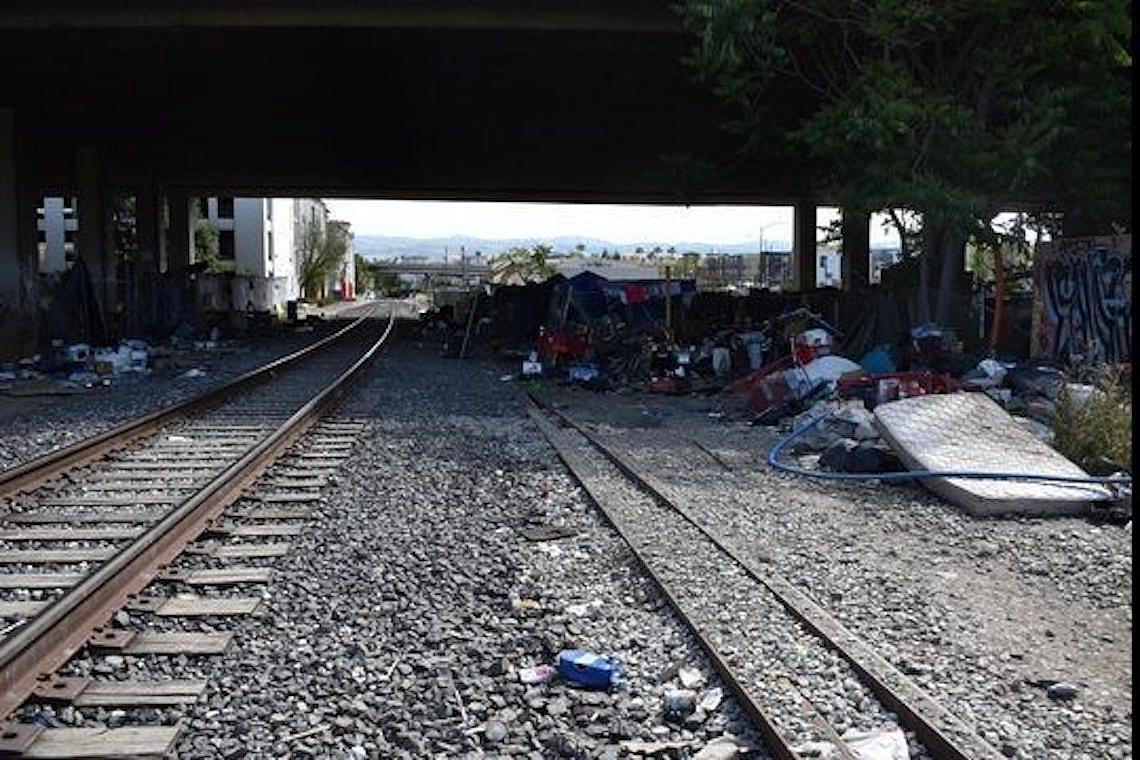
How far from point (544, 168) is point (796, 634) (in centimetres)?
4082

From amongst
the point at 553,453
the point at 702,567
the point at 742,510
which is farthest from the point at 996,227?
the point at 702,567

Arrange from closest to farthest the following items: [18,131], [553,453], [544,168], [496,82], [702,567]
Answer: [702,567], [553,453], [496,82], [18,131], [544,168]

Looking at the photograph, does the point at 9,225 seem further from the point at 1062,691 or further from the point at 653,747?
the point at 1062,691

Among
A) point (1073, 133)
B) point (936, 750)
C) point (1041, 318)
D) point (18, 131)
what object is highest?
point (18, 131)

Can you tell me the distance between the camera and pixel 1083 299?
18.7 metres

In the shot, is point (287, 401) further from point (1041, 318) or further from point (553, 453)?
point (1041, 318)

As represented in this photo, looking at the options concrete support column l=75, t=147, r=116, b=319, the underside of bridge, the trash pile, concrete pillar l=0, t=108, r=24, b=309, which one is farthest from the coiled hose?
concrete support column l=75, t=147, r=116, b=319

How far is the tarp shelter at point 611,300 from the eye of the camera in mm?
27234

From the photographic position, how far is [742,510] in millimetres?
9922

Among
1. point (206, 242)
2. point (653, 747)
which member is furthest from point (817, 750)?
point (206, 242)

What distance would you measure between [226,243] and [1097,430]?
309ft

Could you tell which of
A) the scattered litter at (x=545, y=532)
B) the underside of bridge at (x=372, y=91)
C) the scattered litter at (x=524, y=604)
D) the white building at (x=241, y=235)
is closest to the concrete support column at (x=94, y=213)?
the underside of bridge at (x=372, y=91)

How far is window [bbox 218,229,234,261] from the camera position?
318 ft

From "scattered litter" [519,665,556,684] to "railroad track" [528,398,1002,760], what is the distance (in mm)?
781
